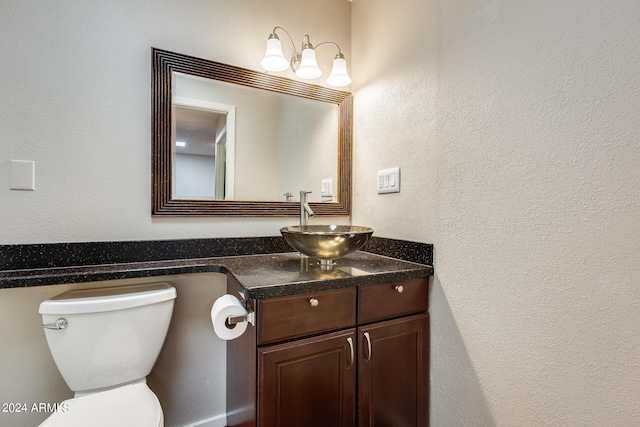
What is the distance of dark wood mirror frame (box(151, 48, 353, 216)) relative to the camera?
1238 mm

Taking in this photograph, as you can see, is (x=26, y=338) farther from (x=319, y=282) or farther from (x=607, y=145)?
(x=607, y=145)

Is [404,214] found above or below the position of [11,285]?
above

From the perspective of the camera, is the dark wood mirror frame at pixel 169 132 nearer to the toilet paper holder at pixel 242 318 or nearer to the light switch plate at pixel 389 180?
the light switch plate at pixel 389 180

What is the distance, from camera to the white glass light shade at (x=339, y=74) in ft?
4.93

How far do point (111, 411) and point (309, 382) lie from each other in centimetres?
60

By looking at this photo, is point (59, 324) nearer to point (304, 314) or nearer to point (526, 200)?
point (304, 314)

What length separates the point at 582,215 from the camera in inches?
29.2

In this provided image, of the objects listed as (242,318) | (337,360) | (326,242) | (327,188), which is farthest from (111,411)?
(327,188)

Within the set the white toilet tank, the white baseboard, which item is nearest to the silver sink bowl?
the white toilet tank

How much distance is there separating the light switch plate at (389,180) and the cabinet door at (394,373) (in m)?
0.55

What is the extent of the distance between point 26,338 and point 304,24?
5.91 feet

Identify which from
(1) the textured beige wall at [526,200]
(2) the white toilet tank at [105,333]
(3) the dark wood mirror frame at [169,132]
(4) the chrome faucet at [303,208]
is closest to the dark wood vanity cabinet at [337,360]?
(1) the textured beige wall at [526,200]

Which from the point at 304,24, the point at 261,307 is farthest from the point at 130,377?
the point at 304,24

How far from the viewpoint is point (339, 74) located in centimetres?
151
